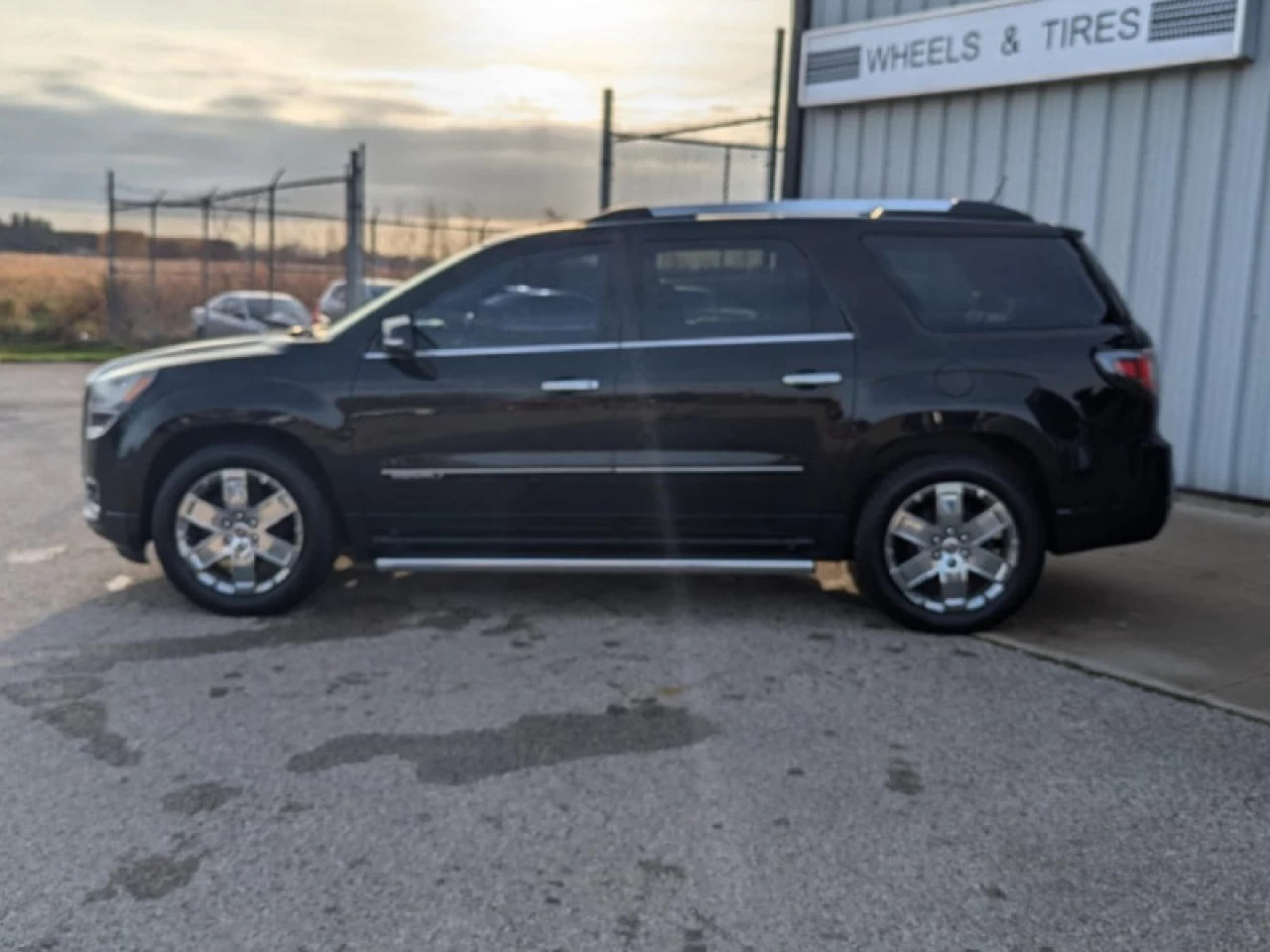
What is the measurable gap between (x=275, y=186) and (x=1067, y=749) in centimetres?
1735

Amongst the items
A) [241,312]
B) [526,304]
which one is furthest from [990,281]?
[241,312]

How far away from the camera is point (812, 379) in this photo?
5.68 meters

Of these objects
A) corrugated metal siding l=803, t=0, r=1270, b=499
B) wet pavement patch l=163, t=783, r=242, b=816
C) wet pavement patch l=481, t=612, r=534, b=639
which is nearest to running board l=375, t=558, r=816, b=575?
wet pavement patch l=481, t=612, r=534, b=639

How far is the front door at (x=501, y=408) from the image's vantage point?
5.72 m

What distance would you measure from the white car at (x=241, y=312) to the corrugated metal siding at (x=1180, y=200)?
1544cm

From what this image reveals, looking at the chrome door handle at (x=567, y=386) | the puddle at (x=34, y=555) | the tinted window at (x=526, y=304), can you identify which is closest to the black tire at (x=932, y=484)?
the chrome door handle at (x=567, y=386)

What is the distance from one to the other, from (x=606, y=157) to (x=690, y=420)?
819cm

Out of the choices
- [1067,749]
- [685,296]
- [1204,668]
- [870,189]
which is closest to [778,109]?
[870,189]

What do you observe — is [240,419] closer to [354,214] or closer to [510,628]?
[510,628]

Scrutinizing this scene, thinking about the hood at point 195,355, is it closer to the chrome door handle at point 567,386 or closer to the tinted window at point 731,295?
the chrome door handle at point 567,386

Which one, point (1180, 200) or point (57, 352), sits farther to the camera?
point (57, 352)

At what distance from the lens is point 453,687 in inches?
195

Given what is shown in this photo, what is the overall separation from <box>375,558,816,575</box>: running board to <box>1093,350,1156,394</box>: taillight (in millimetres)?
1581

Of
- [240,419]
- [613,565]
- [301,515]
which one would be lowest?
[613,565]
